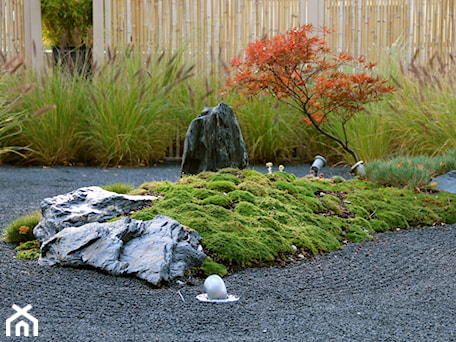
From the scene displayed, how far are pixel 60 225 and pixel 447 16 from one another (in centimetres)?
659

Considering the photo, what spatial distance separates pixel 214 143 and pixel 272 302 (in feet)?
7.18

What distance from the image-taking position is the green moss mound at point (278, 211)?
3084 mm

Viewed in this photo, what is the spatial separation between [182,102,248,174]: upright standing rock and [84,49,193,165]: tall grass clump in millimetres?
2108

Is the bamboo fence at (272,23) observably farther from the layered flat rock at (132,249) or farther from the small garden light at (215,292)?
the small garden light at (215,292)

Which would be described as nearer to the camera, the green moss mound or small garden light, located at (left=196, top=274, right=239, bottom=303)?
small garden light, located at (left=196, top=274, right=239, bottom=303)

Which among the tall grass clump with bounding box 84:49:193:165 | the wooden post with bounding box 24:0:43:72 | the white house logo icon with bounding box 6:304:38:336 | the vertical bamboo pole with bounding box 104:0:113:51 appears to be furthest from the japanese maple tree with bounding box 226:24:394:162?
the wooden post with bounding box 24:0:43:72

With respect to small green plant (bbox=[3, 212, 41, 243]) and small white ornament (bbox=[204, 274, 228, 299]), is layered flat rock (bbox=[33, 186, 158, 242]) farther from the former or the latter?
small white ornament (bbox=[204, 274, 228, 299])

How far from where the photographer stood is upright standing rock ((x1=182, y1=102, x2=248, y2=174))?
4453 millimetres

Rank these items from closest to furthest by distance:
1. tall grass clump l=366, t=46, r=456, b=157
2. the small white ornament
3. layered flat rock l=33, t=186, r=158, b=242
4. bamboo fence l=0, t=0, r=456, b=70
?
the small white ornament, layered flat rock l=33, t=186, r=158, b=242, tall grass clump l=366, t=46, r=456, b=157, bamboo fence l=0, t=0, r=456, b=70

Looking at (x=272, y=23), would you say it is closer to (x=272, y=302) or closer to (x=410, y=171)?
(x=410, y=171)

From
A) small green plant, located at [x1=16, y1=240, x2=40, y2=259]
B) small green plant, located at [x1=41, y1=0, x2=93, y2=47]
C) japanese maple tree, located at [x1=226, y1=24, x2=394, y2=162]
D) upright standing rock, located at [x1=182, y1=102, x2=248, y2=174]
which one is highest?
small green plant, located at [x1=41, y1=0, x2=93, y2=47]

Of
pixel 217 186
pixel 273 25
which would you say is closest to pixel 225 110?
pixel 217 186

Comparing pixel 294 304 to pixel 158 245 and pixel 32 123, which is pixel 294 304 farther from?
pixel 32 123

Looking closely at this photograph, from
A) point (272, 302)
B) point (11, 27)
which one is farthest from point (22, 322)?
point (11, 27)
